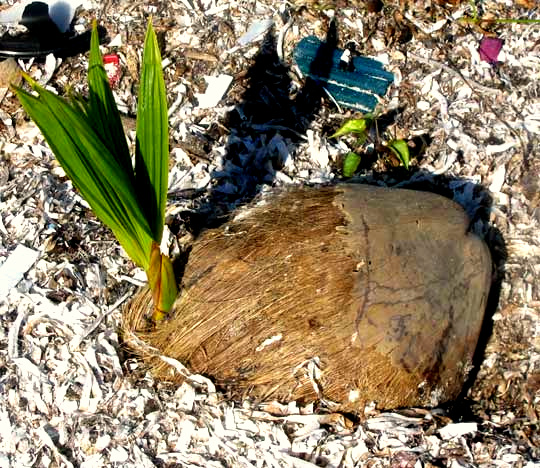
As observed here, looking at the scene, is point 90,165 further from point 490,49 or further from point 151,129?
point 490,49

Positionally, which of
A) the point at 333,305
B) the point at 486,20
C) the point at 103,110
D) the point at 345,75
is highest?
the point at 103,110

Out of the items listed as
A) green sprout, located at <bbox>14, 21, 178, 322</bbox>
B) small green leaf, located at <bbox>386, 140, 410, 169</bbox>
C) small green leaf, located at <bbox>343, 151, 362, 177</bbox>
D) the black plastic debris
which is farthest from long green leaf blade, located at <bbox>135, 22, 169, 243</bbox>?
the black plastic debris

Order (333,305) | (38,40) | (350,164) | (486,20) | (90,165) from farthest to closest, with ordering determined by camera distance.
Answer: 1. (486,20)
2. (38,40)
3. (350,164)
4. (333,305)
5. (90,165)

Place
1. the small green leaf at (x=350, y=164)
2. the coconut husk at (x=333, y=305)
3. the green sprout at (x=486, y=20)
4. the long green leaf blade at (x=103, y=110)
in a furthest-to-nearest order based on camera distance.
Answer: the green sprout at (x=486, y=20) → the small green leaf at (x=350, y=164) → the coconut husk at (x=333, y=305) → the long green leaf blade at (x=103, y=110)

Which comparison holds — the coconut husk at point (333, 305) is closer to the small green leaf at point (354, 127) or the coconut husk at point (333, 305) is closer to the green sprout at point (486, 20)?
the small green leaf at point (354, 127)

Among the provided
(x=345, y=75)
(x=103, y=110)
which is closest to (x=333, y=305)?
(x=103, y=110)

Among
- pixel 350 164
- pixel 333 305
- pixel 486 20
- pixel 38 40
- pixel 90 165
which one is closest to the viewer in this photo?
pixel 90 165

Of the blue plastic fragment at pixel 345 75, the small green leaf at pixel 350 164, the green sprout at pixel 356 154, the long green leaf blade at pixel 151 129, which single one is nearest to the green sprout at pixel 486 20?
the blue plastic fragment at pixel 345 75

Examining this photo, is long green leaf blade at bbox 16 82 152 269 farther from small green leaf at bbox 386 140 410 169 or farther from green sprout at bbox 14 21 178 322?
small green leaf at bbox 386 140 410 169
